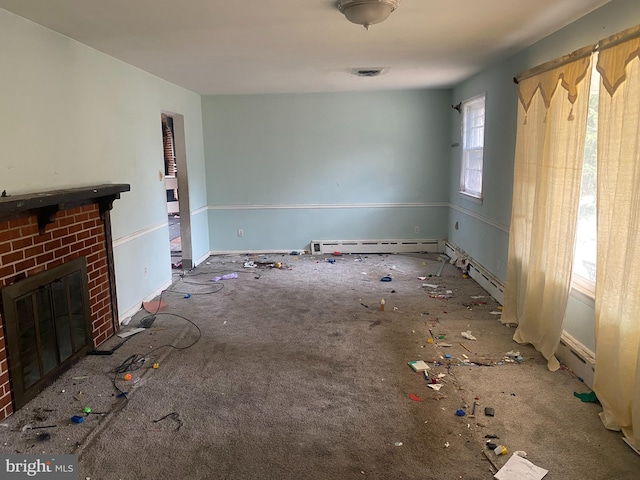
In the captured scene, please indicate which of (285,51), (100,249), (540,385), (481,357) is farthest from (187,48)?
(540,385)

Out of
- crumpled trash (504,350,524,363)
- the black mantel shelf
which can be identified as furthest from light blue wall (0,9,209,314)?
crumpled trash (504,350,524,363)

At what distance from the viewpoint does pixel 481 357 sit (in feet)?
10.9

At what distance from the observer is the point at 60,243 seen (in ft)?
10.4

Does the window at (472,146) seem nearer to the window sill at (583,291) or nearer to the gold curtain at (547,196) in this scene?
the gold curtain at (547,196)

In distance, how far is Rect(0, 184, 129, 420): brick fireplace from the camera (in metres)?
2.62

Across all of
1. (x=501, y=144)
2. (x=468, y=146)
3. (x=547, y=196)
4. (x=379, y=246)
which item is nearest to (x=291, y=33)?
(x=547, y=196)

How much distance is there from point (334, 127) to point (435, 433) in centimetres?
514

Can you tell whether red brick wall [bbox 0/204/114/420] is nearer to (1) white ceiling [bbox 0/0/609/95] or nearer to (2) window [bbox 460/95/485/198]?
(1) white ceiling [bbox 0/0/609/95]

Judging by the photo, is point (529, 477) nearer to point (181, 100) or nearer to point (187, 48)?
point (187, 48)

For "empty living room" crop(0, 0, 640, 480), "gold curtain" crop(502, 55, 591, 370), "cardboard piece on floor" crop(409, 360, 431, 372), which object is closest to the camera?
"empty living room" crop(0, 0, 640, 480)

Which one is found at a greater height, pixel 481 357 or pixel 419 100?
pixel 419 100

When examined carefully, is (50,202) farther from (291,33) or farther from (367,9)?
(367,9)

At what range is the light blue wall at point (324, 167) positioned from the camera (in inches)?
264

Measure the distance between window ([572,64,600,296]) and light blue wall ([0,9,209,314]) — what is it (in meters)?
3.63
